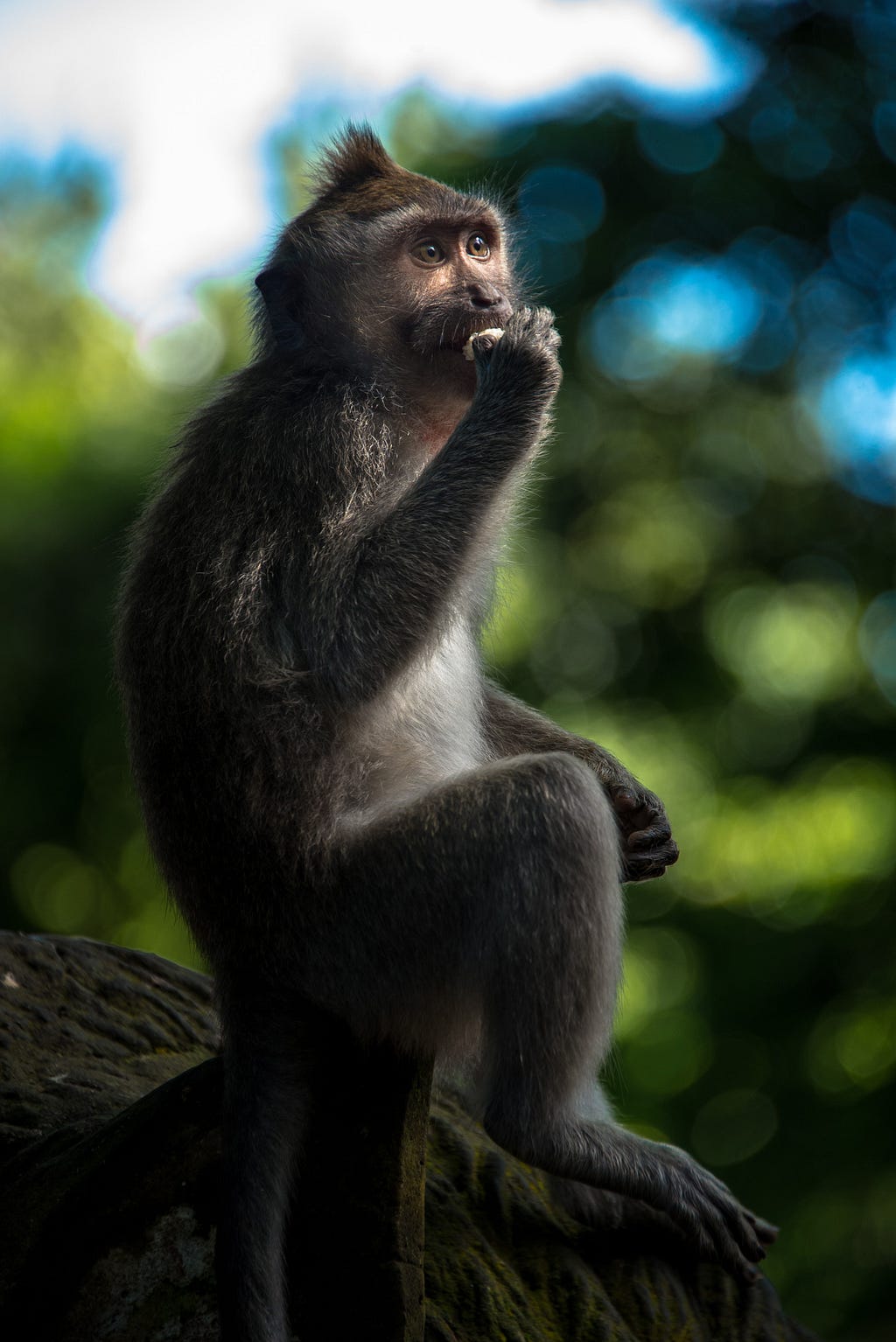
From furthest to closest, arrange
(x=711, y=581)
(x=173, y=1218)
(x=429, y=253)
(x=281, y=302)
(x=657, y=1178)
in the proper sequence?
(x=711, y=581), (x=429, y=253), (x=281, y=302), (x=657, y=1178), (x=173, y=1218)

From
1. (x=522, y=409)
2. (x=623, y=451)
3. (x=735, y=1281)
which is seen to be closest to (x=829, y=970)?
(x=623, y=451)

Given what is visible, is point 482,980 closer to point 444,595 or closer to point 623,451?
point 444,595

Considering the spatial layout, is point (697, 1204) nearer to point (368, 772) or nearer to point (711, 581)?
point (368, 772)

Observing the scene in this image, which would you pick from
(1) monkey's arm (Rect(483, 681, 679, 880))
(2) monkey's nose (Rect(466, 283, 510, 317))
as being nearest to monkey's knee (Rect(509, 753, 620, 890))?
(1) monkey's arm (Rect(483, 681, 679, 880))

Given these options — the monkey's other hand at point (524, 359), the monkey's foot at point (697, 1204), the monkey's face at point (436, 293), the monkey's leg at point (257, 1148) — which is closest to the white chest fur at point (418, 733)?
the monkey's leg at point (257, 1148)

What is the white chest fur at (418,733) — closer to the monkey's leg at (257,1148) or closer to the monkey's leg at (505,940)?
the monkey's leg at (505,940)

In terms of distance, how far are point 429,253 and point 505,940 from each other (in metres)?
2.76

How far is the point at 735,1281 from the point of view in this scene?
472 centimetres

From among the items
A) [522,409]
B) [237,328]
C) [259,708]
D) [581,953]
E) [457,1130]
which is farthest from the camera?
[237,328]

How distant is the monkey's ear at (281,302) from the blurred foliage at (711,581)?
280 inches

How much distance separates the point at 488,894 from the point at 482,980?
0.81 feet

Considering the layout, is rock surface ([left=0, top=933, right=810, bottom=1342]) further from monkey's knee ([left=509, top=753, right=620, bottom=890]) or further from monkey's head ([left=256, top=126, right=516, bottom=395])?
monkey's head ([left=256, top=126, right=516, bottom=395])

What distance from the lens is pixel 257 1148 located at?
386 cm

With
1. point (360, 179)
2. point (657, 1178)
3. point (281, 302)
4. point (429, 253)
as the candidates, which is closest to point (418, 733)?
point (657, 1178)
